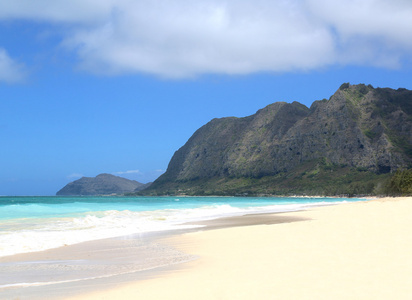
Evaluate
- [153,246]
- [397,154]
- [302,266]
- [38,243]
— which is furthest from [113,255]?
[397,154]

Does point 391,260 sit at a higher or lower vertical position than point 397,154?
lower

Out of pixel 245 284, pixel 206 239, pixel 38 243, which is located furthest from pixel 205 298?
pixel 38 243

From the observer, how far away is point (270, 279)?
26.0ft

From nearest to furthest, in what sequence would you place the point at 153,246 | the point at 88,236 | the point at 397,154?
the point at 153,246, the point at 88,236, the point at 397,154

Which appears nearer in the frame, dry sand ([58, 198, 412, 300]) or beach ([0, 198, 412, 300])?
dry sand ([58, 198, 412, 300])

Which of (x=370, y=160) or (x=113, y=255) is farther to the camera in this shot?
(x=370, y=160)

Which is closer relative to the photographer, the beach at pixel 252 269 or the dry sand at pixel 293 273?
the dry sand at pixel 293 273

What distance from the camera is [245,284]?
7629 millimetres

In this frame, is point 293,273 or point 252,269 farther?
point 252,269

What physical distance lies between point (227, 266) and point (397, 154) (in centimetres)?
18797

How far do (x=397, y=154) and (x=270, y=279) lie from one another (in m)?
189

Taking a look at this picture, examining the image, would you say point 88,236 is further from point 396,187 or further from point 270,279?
point 396,187

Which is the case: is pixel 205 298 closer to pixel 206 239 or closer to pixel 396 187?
pixel 206 239

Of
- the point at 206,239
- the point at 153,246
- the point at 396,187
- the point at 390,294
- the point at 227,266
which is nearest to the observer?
the point at 390,294
